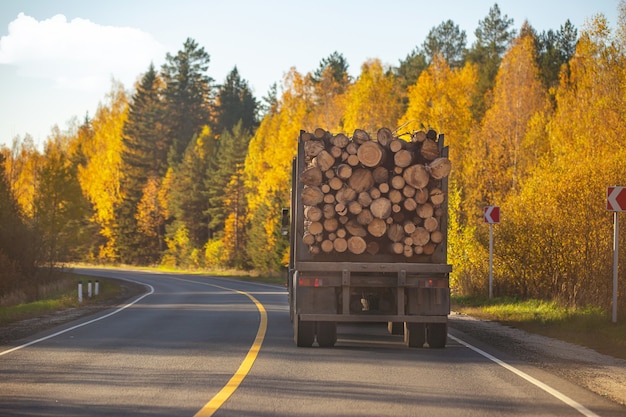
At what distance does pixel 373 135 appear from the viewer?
110 ft

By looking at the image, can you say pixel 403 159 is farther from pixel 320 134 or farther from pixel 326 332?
pixel 326 332

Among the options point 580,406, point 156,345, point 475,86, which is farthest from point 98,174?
point 580,406

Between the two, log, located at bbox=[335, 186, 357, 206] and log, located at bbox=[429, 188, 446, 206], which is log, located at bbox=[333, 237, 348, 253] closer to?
log, located at bbox=[335, 186, 357, 206]

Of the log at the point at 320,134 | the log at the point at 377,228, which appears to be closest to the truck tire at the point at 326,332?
the log at the point at 377,228

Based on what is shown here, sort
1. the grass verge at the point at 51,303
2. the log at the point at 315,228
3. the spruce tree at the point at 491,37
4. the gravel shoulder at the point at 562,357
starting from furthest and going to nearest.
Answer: the spruce tree at the point at 491,37 → the grass verge at the point at 51,303 → the log at the point at 315,228 → the gravel shoulder at the point at 562,357

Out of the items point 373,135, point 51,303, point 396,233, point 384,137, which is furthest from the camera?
point 373,135

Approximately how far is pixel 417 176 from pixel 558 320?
7123mm

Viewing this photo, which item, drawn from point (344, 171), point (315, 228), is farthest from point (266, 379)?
point (344, 171)

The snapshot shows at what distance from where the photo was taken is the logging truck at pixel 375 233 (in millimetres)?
12625

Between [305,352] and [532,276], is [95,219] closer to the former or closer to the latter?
[532,276]

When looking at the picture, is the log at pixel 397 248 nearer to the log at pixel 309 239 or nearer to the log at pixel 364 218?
the log at pixel 364 218

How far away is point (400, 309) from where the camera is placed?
12539 millimetres

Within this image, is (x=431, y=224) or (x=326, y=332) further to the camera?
(x=326, y=332)

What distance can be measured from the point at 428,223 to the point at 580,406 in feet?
16.3
